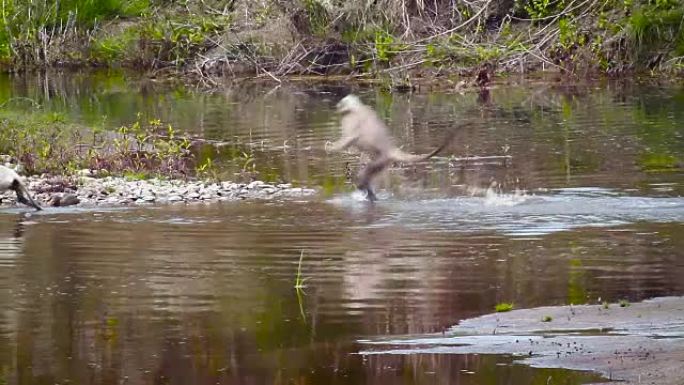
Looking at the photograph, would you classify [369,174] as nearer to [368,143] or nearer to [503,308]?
[368,143]

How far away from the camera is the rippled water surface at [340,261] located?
9.20 m

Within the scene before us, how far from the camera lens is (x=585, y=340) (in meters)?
9.16

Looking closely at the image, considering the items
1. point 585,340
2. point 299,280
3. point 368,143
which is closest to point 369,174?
point 368,143

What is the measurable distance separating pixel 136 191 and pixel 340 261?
5.62m

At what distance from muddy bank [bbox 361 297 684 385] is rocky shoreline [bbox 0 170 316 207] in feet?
26.8

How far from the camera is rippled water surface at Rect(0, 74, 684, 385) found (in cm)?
920

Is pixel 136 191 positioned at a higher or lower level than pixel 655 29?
lower

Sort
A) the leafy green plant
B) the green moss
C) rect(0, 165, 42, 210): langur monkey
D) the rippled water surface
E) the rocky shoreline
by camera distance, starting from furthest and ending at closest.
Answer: the green moss < the rocky shoreline < rect(0, 165, 42, 210): langur monkey < the leafy green plant < the rippled water surface

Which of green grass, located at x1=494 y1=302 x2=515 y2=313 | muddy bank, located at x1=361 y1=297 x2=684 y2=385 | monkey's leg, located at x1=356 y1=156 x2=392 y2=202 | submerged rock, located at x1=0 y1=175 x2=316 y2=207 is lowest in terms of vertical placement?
submerged rock, located at x1=0 y1=175 x2=316 y2=207

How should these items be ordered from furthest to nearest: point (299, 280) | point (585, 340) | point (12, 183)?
point (12, 183) → point (299, 280) → point (585, 340)

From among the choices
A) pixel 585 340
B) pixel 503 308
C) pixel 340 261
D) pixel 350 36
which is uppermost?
pixel 585 340

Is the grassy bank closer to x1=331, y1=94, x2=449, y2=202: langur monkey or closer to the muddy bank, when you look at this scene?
x1=331, y1=94, x2=449, y2=202: langur monkey

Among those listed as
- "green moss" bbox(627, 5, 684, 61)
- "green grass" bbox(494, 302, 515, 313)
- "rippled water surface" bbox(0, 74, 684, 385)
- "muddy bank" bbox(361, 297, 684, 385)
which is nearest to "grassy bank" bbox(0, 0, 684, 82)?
"green moss" bbox(627, 5, 684, 61)

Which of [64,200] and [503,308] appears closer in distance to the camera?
[503,308]
